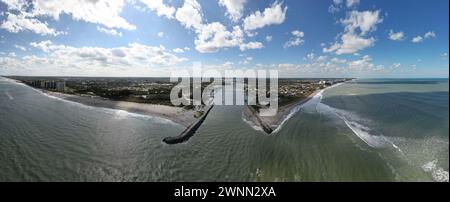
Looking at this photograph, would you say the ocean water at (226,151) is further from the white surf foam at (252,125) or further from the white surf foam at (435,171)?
the white surf foam at (252,125)

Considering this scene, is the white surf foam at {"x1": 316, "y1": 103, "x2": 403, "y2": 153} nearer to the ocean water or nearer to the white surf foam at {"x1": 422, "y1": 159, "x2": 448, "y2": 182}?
the ocean water

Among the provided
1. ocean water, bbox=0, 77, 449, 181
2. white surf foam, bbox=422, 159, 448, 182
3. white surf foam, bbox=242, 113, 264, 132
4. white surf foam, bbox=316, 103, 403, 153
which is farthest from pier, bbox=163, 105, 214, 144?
white surf foam, bbox=422, 159, 448, 182

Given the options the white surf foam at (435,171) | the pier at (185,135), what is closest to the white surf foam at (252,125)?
the pier at (185,135)

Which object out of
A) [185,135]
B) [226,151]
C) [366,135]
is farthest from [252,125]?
[366,135]

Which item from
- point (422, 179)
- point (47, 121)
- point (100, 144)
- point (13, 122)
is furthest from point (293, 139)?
point (13, 122)

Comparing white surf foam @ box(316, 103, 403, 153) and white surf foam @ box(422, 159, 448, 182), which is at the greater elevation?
white surf foam @ box(316, 103, 403, 153)

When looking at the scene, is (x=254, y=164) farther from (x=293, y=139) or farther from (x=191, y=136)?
(x=191, y=136)

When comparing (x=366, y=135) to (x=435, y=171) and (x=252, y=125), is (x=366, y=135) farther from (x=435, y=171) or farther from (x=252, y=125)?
(x=252, y=125)

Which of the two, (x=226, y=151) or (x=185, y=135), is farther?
(x=185, y=135)
